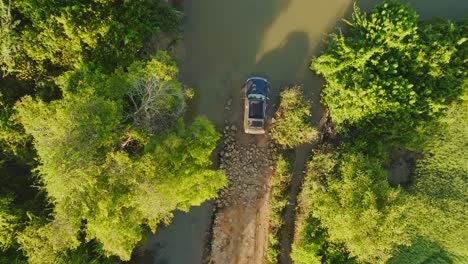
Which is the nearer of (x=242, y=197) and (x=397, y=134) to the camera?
(x=397, y=134)

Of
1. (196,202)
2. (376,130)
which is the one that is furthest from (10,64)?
(376,130)

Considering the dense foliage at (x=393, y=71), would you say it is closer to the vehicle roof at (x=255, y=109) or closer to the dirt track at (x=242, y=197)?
the vehicle roof at (x=255, y=109)

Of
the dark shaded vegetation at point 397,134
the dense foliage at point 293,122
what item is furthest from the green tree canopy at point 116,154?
the dark shaded vegetation at point 397,134

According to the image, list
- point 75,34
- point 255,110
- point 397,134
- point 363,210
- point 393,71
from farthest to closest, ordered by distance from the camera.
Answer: point 255,110 → point 397,134 → point 393,71 → point 363,210 → point 75,34

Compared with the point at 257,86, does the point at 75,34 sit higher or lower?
lower

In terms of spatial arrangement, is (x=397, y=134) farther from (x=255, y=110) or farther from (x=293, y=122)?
(x=255, y=110)

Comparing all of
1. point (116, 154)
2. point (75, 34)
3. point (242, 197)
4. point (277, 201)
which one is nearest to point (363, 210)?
point (277, 201)

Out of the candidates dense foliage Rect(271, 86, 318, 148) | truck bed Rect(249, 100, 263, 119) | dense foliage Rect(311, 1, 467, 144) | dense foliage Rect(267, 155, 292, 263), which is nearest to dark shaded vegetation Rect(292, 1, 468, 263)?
dense foliage Rect(311, 1, 467, 144)
